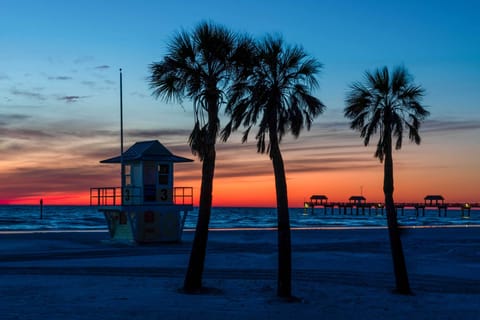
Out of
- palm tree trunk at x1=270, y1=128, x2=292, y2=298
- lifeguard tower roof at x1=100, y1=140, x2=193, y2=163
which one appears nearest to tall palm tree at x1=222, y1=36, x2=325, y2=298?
palm tree trunk at x1=270, y1=128, x2=292, y2=298

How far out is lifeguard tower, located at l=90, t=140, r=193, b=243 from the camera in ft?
132

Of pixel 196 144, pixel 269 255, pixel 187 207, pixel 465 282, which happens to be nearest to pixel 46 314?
pixel 196 144

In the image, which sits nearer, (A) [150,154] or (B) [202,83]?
(B) [202,83]

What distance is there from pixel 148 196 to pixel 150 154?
8.60ft

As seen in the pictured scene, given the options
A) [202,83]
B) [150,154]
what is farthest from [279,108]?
[150,154]

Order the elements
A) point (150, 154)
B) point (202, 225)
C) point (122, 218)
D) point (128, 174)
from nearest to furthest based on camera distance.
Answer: point (202, 225) < point (150, 154) < point (128, 174) < point (122, 218)

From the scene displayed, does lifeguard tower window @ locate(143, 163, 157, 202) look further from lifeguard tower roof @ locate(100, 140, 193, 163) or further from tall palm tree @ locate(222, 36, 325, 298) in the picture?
tall palm tree @ locate(222, 36, 325, 298)

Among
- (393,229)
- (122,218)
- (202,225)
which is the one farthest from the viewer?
(122,218)

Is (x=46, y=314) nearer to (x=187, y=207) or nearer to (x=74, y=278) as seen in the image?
(x=74, y=278)

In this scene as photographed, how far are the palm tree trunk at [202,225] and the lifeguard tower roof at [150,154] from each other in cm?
2000

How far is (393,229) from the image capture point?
834 inches

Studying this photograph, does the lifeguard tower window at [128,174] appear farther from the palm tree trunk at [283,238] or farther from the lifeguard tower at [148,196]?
the palm tree trunk at [283,238]

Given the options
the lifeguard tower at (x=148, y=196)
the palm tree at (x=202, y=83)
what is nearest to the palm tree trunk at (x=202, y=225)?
the palm tree at (x=202, y=83)

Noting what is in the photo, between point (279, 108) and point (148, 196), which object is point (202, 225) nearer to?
point (279, 108)
